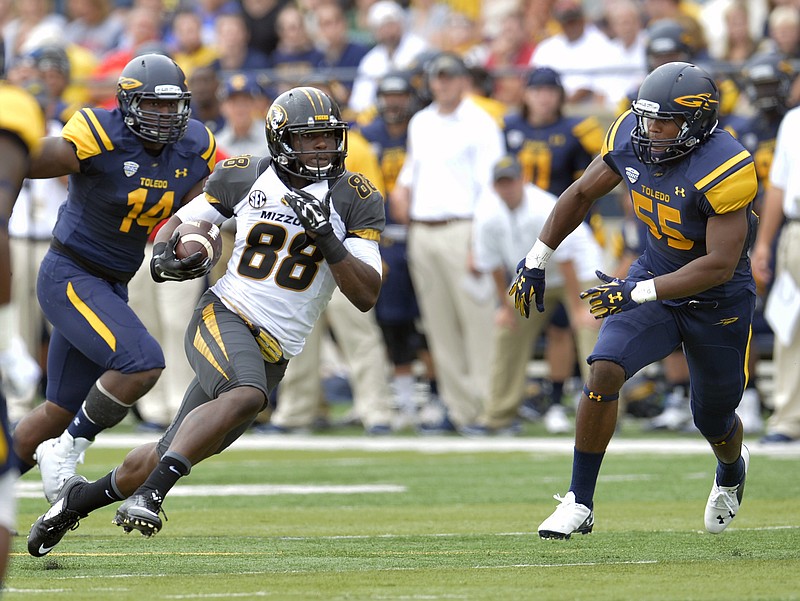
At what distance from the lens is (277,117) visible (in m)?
5.79

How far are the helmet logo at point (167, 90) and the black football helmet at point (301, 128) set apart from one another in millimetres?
899

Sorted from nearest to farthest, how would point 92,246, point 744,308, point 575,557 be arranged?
point 575,557 → point 744,308 → point 92,246

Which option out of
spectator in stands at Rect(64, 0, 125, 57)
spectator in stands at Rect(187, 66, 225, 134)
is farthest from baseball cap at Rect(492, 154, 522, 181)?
spectator in stands at Rect(64, 0, 125, 57)

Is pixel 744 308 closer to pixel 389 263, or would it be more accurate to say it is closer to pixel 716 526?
pixel 716 526

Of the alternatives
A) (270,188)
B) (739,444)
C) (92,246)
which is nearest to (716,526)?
(739,444)

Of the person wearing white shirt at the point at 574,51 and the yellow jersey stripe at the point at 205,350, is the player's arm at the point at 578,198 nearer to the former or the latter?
the yellow jersey stripe at the point at 205,350

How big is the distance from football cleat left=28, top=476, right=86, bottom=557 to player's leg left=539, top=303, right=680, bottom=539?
1860 mm

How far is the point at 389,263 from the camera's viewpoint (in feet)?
37.8

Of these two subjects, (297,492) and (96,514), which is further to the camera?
→ (297,492)

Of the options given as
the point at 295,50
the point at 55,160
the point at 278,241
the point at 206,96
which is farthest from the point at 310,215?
the point at 295,50

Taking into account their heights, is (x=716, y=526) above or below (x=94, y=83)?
below

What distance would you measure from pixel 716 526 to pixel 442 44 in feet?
25.1

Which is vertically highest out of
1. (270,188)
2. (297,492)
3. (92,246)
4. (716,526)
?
(270,188)

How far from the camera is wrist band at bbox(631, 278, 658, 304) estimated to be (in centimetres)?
578
